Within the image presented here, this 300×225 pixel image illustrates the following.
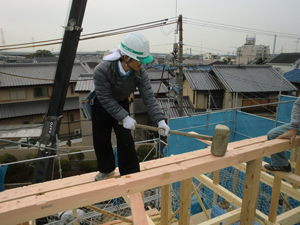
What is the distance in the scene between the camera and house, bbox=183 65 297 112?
14156 mm

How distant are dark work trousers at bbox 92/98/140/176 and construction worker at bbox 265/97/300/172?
1705 mm

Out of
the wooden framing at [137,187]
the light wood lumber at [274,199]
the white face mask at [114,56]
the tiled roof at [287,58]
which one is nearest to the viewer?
the wooden framing at [137,187]

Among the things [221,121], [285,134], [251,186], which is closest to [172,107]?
[221,121]

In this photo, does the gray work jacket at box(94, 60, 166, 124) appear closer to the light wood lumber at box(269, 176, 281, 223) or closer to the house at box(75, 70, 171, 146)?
the light wood lumber at box(269, 176, 281, 223)

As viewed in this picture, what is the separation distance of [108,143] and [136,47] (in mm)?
1160

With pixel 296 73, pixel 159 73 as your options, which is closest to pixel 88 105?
pixel 159 73

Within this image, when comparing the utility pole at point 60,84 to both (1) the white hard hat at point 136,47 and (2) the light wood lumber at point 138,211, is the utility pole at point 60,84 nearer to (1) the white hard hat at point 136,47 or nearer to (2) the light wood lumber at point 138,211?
(1) the white hard hat at point 136,47

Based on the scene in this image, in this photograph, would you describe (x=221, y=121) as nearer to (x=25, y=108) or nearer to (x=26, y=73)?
(x=25, y=108)

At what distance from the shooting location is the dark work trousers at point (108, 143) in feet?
7.33

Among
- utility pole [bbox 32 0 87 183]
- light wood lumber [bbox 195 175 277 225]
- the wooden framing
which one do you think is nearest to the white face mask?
the wooden framing

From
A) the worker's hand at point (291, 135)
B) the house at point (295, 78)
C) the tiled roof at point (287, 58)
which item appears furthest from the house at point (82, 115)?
the tiled roof at point (287, 58)

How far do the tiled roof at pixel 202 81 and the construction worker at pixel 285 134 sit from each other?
11.7 metres

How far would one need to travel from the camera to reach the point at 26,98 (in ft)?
47.1

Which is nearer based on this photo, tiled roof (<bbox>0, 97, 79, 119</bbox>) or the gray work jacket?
the gray work jacket
